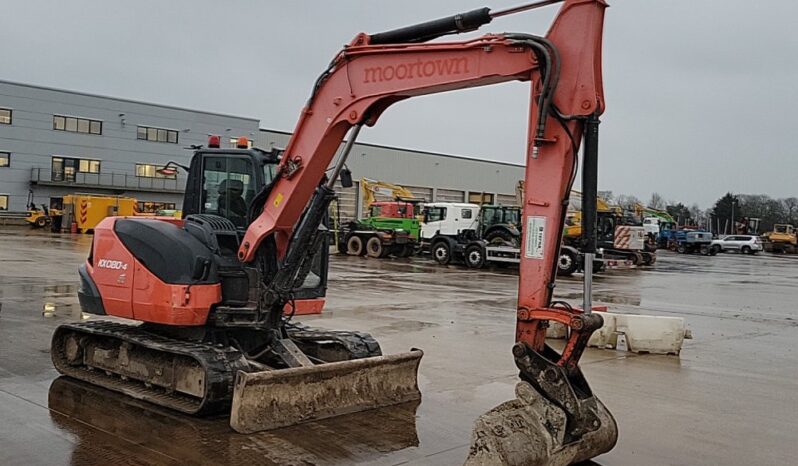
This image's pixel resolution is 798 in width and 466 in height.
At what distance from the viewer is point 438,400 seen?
805 cm

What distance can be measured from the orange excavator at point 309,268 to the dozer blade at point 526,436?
10 millimetres

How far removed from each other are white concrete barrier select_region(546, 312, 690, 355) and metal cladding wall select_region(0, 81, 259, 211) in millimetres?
49511

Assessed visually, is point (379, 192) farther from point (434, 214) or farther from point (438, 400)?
point (438, 400)

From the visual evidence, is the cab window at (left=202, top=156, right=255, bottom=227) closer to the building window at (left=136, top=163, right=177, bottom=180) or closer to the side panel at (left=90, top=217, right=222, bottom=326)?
the side panel at (left=90, top=217, right=222, bottom=326)

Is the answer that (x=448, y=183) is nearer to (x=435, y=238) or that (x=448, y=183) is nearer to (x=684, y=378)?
(x=435, y=238)

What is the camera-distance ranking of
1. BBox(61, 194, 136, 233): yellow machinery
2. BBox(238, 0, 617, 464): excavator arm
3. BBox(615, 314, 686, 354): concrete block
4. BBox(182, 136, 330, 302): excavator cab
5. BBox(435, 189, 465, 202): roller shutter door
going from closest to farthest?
BBox(238, 0, 617, 464): excavator arm → BBox(182, 136, 330, 302): excavator cab → BBox(615, 314, 686, 354): concrete block → BBox(61, 194, 136, 233): yellow machinery → BBox(435, 189, 465, 202): roller shutter door

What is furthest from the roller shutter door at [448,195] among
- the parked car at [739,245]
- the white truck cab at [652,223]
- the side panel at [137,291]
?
the side panel at [137,291]

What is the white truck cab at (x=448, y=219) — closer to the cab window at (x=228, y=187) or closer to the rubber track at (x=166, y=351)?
the cab window at (x=228, y=187)

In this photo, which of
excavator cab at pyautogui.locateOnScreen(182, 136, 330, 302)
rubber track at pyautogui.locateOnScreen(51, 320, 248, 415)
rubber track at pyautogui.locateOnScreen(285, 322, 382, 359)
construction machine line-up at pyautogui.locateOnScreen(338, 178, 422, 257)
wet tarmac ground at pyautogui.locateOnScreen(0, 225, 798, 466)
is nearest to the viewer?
wet tarmac ground at pyautogui.locateOnScreen(0, 225, 798, 466)

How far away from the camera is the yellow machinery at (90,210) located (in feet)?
151

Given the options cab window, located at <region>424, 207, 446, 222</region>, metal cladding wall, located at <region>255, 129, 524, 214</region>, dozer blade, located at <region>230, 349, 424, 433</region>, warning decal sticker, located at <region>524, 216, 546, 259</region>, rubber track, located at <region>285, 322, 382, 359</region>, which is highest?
metal cladding wall, located at <region>255, 129, 524, 214</region>

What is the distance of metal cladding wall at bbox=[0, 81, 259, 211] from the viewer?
172 ft

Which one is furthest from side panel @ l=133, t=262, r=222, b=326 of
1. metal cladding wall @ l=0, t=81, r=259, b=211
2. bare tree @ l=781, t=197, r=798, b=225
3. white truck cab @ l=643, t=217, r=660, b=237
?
bare tree @ l=781, t=197, r=798, b=225

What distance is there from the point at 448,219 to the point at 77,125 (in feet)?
113
